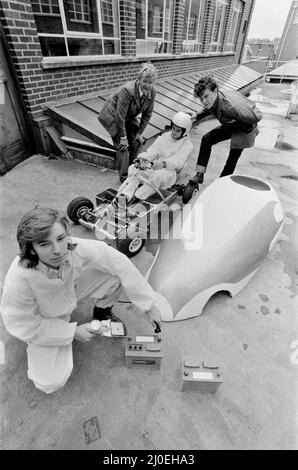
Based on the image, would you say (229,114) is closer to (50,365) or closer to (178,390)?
(178,390)

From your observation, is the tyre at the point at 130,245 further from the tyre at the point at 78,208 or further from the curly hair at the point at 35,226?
the curly hair at the point at 35,226

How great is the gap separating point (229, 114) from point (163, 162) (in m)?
1.04

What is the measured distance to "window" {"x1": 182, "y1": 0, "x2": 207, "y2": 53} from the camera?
8.89m

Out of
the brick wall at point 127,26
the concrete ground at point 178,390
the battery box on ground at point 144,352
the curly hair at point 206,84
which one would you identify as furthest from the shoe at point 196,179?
the brick wall at point 127,26

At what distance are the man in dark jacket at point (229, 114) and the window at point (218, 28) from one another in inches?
421

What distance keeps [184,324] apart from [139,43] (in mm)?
7875

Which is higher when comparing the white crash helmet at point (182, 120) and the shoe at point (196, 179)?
the white crash helmet at point (182, 120)

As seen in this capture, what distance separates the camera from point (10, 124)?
14.1 feet

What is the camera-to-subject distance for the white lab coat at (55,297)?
1466 mm

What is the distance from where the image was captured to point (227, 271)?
2.44m

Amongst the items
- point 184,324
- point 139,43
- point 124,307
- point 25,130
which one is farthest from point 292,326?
point 139,43

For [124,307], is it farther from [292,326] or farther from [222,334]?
[292,326]

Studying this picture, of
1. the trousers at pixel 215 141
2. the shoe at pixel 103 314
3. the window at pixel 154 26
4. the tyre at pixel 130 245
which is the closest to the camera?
the shoe at pixel 103 314
